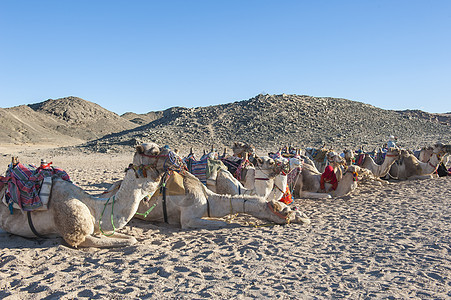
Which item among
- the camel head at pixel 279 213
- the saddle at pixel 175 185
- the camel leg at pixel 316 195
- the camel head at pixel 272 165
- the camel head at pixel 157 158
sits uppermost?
the camel head at pixel 157 158

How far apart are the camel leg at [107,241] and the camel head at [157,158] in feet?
3.96

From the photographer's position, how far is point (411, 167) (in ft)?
43.4

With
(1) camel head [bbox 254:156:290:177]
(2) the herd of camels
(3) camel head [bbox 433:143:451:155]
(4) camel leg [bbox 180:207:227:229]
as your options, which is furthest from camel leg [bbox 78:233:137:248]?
(3) camel head [bbox 433:143:451:155]

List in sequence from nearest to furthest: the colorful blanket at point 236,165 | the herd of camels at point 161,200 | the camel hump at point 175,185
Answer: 1. the herd of camels at point 161,200
2. the camel hump at point 175,185
3. the colorful blanket at point 236,165

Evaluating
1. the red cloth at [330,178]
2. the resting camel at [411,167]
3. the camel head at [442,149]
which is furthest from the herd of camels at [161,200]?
the camel head at [442,149]

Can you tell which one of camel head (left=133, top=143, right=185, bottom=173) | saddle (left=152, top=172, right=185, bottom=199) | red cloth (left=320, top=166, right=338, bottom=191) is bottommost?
red cloth (left=320, top=166, right=338, bottom=191)

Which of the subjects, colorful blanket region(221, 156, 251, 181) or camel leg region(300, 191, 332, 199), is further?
camel leg region(300, 191, 332, 199)

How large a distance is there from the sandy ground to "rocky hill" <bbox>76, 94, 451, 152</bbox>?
2686 centimetres

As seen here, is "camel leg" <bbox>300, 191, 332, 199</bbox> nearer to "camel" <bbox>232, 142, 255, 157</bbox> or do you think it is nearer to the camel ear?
"camel" <bbox>232, 142, 255, 157</bbox>

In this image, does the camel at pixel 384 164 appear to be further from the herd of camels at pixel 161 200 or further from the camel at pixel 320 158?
the herd of camels at pixel 161 200

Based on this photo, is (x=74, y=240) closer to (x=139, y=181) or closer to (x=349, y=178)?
(x=139, y=181)

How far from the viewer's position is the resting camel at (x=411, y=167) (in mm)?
13133

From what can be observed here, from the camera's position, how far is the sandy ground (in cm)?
387

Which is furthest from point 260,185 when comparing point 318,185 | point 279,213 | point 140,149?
point 318,185
